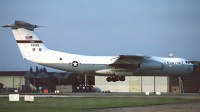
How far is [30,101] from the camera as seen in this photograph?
121 ft

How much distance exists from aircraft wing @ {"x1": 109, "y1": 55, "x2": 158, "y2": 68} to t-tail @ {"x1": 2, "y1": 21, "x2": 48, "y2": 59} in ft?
30.8

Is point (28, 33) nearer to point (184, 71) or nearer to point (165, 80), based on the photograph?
point (184, 71)

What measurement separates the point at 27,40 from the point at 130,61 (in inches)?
528

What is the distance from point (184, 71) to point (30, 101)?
79.2 ft

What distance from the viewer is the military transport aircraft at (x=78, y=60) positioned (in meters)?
47.0

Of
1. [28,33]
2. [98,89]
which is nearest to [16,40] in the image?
[28,33]

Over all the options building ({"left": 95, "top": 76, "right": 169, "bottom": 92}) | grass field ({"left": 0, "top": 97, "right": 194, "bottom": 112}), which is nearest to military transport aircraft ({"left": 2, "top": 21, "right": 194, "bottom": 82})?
grass field ({"left": 0, "top": 97, "right": 194, "bottom": 112})

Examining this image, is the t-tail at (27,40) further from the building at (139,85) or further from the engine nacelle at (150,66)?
the building at (139,85)

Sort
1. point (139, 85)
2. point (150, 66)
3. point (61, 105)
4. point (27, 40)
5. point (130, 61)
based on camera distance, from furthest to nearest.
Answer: point (139, 85), point (130, 61), point (150, 66), point (27, 40), point (61, 105)

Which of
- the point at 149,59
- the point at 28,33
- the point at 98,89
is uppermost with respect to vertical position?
the point at 28,33

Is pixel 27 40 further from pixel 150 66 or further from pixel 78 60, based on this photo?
→ pixel 150 66

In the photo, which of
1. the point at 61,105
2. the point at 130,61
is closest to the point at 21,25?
the point at 130,61

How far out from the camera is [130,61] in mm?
48688

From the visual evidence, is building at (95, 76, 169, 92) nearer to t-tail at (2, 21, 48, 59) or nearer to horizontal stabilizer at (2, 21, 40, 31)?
t-tail at (2, 21, 48, 59)
